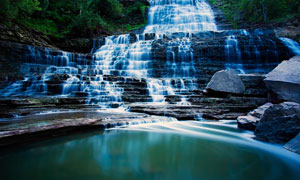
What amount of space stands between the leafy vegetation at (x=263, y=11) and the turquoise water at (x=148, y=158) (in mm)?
20415

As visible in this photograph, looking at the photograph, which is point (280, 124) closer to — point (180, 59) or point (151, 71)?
point (151, 71)

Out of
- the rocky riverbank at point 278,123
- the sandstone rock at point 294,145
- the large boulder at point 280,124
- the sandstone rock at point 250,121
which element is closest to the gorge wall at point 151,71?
the sandstone rock at point 250,121

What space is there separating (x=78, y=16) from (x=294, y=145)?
21433 mm

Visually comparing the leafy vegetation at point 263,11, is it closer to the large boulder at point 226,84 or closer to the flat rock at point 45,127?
the large boulder at point 226,84

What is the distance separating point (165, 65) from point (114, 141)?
10.7 m

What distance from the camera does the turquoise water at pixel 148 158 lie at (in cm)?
196

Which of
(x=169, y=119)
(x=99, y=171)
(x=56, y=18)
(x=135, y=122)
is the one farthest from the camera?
(x=56, y=18)

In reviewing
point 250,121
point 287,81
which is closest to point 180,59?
point 287,81

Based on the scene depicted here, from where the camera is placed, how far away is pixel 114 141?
314 cm

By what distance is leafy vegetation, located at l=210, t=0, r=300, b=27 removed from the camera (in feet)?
58.3

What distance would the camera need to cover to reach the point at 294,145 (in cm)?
277

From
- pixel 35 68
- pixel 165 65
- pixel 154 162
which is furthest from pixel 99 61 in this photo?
pixel 154 162

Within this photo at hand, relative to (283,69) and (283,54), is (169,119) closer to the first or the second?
(283,69)

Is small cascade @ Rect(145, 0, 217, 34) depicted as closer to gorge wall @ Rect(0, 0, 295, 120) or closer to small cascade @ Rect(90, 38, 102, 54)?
gorge wall @ Rect(0, 0, 295, 120)
